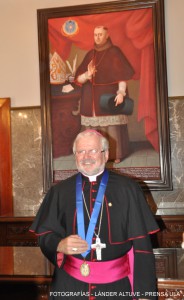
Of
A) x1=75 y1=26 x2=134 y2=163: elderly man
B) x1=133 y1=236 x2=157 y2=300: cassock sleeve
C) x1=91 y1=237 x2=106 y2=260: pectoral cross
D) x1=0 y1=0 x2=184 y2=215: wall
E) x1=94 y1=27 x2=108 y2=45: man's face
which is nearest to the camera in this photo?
x1=133 y1=236 x2=157 y2=300: cassock sleeve

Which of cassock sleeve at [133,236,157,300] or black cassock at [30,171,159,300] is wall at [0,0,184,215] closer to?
black cassock at [30,171,159,300]

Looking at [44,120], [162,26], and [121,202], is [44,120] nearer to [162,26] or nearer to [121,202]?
[162,26]

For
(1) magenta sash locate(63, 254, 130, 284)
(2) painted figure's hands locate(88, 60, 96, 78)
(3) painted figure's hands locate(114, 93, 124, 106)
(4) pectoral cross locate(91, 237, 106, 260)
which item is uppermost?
(2) painted figure's hands locate(88, 60, 96, 78)

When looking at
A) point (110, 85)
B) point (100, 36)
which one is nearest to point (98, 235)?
point (110, 85)

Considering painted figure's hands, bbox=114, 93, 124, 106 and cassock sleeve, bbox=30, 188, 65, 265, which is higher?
painted figure's hands, bbox=114, 93, 124, 106

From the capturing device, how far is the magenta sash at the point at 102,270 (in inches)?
96.1

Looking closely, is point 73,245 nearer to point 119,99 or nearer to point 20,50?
point 119,99

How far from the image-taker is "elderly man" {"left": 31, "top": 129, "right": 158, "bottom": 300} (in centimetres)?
241

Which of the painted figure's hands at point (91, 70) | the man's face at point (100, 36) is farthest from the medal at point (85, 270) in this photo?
the man's face at point (100, 36)

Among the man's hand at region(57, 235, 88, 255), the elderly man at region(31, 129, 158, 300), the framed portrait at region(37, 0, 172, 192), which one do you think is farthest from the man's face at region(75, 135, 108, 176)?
the framed portrait at region(37, 0, 172, 192)

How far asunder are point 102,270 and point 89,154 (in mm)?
746

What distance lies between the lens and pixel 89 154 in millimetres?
2547

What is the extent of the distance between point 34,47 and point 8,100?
906 millimetres

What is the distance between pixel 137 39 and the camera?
555cm
